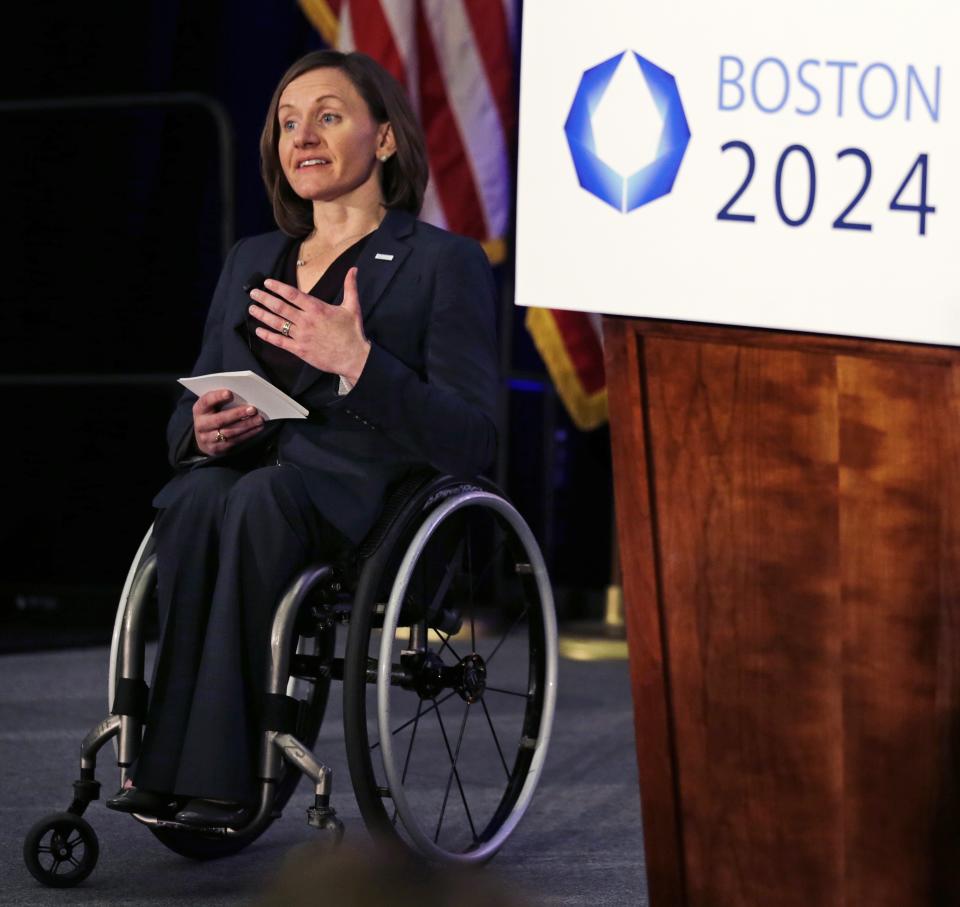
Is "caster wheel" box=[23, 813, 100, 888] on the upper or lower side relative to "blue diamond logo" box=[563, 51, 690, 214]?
lower

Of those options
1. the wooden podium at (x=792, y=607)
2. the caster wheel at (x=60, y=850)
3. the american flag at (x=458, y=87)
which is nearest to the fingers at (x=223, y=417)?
the caster wheel at (x=60, y=850)

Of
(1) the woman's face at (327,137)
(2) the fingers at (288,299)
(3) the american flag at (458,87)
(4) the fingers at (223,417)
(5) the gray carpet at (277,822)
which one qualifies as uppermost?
(3) the american flag at (458,87)

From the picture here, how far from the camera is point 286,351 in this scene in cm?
196

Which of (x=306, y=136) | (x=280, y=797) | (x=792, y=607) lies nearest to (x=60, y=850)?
(x=280, y=797)

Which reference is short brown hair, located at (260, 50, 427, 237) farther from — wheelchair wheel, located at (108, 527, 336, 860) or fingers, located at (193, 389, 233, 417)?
wheelchair wheel, located at (108, 527, 336, 860)

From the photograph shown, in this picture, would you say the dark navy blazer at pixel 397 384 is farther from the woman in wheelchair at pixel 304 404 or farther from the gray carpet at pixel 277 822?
the gray carpet at pixel 277 822

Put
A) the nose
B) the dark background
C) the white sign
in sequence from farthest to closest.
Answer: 1. the dark background
2. the nose
3. the white sign

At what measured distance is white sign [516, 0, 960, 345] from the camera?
111 cm

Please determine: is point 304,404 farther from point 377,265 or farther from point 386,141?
point 386,141

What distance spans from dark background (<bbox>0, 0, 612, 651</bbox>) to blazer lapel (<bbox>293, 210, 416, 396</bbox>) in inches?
99.3

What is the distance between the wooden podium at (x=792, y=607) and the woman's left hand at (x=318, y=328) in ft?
1.91

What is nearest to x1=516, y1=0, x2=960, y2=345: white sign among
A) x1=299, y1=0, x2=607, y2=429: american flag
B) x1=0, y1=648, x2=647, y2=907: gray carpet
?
x1=0, y1=648, x2=647, y2=907: gray carpet

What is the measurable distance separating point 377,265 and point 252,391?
23 cm

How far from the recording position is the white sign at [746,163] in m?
1.11
